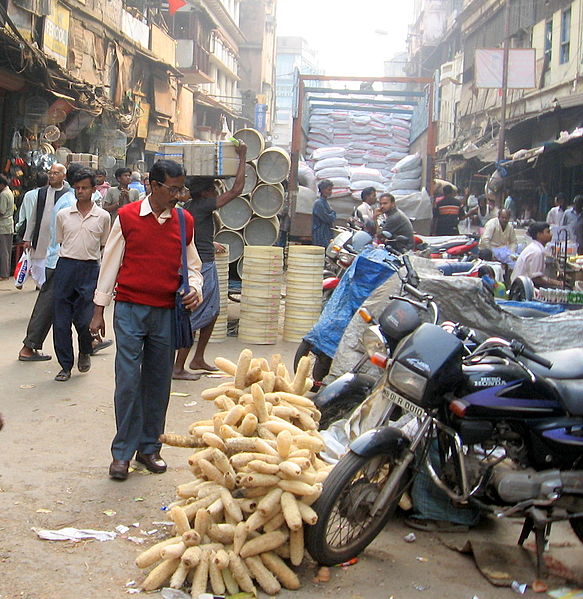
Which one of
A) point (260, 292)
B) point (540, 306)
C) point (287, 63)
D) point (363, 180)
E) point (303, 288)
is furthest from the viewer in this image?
A: point (287, 63)

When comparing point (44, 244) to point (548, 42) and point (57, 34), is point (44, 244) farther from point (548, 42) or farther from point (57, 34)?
point (548, 42)

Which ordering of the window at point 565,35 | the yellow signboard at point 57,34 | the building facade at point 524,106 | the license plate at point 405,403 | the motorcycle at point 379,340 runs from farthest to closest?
1. the window at point 565,35
2. the building facade at point 524,106
3. the yellow signboard at point 57,34
4. the motorcycle at point 379,340
5. the license plate at point 405,403

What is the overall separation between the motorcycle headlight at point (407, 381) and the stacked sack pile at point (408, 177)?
35.0 feet

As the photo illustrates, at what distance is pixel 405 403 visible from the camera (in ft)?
12.4

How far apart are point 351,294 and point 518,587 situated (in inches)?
130

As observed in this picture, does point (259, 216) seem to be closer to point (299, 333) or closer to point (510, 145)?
point (299, 333)

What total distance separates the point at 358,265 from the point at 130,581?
367 cm

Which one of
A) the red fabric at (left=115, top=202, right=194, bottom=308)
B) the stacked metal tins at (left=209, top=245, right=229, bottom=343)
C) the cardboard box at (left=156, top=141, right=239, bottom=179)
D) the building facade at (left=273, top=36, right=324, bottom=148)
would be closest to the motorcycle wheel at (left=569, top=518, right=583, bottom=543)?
the red fabric at (left=115, top=202, right=194, bottom=308)

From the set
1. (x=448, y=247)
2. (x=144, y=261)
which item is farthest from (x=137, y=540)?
(x=448, y=247)

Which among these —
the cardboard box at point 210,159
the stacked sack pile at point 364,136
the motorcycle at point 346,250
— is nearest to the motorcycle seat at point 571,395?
the motorcycle at point 346,250

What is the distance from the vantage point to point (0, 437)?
5.27m

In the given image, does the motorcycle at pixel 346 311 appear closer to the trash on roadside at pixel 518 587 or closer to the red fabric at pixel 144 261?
the red fabric at pixel 144 261

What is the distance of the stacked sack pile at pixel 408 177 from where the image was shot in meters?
14.3

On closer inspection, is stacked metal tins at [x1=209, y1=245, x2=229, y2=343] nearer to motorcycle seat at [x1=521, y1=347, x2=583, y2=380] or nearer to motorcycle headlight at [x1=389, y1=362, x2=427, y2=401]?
motorcycle headlight at [x1=389, y1=362, x2=427, y2=401]
